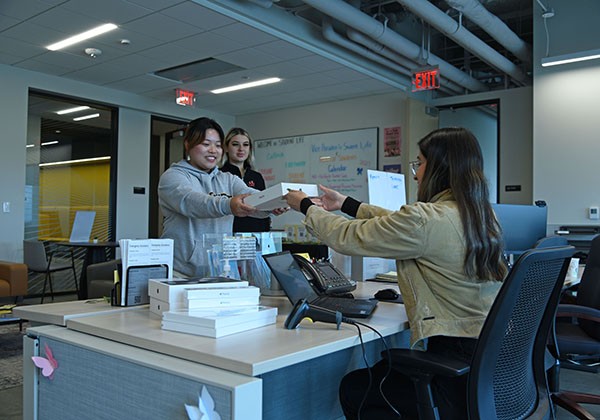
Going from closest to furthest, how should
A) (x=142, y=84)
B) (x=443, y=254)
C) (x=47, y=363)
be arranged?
(x=443, y=254) → (x=47, y=363) → (x=142, y=84)

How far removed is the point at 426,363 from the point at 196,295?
0.62 m

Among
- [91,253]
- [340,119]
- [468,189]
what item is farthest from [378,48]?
[468,189]

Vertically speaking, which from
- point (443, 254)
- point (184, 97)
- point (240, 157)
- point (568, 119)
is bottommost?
point (443, 254)

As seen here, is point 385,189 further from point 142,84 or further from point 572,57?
point 142,84

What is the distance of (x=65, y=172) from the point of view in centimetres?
701

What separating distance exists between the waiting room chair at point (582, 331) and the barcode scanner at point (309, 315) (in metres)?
1.39

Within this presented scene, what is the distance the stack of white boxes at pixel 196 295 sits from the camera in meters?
1.45

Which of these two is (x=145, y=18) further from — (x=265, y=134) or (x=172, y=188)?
(x=265, y=134)

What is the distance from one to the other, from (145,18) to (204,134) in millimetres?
2815

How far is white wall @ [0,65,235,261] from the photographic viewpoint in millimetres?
6008

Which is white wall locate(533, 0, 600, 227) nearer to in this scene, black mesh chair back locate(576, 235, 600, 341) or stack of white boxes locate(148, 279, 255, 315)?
black mesh chair back locate(576, 235, 600, 341)

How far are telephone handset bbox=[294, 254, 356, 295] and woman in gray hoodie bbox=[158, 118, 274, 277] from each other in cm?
31

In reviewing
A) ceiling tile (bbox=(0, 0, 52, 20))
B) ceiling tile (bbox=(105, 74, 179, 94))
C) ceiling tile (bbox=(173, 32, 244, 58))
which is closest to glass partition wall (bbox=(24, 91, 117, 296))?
ceiling tile (bbox=(105, 74, 179, 94))

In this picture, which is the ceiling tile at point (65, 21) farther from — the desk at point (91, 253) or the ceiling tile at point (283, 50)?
the desk at point (91, 253)
